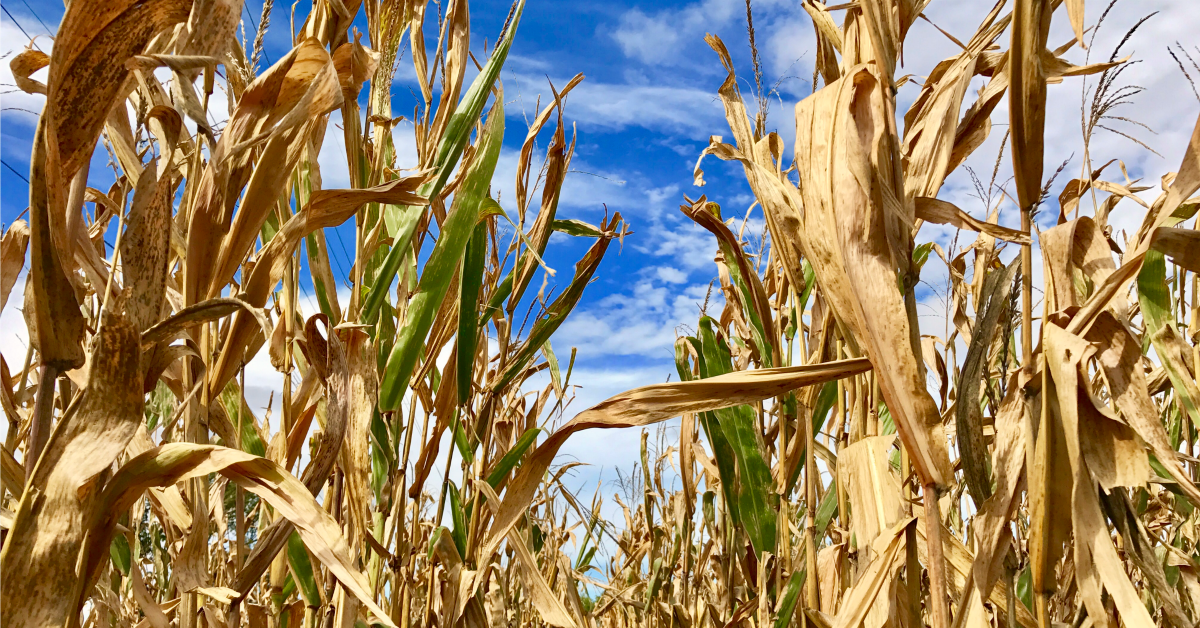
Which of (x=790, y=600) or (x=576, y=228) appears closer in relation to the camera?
(x=790, y=600)

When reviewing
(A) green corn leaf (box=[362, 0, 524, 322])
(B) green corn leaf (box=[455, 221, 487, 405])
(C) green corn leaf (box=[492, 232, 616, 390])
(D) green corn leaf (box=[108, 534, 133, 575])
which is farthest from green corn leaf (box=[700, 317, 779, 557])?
(D) green corn leaf (box=[108, 534, 133, 575])

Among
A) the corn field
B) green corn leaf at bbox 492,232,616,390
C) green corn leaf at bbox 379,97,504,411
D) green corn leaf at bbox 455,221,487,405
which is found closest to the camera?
the corn field

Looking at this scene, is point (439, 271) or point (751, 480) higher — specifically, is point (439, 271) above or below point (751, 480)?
above

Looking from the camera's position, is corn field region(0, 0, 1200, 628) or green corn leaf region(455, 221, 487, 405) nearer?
corn field region(0, 0, 1200, 628)

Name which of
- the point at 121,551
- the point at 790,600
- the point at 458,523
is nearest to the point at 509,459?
the point at 458,523

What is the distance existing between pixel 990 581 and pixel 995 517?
0.19 feet

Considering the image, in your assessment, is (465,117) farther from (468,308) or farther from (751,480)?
(751,480)

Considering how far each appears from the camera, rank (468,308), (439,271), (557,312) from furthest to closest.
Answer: (557,312), (468,308), (439,271)

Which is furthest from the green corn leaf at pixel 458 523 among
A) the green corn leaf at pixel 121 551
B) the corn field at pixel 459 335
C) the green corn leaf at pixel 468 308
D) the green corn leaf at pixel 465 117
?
the green corn leaf at pixel 121 551

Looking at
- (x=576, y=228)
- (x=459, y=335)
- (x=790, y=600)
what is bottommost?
(x=790, y=600)

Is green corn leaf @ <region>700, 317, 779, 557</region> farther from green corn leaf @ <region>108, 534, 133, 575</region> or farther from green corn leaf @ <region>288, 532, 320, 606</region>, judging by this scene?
green corn leaf @ <region>108, 534, 133, 575</region>

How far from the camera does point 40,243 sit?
0.48 m

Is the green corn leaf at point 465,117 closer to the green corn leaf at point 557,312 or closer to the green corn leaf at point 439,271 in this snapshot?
the green corn leaf at point 439,271

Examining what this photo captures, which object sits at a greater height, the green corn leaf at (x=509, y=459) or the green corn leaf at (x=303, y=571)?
the green corn leaf at (x=509, y=459)
